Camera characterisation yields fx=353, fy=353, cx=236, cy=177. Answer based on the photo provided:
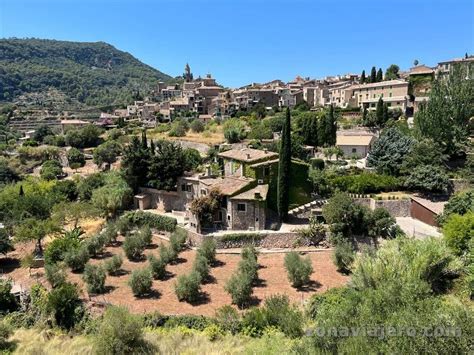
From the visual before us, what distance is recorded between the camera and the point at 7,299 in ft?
71.8

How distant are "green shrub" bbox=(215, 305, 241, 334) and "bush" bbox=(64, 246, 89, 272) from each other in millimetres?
12689

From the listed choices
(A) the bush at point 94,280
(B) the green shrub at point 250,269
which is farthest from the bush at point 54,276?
(B) the green shrub at point 250,269

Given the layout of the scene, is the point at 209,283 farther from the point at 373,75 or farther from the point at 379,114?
the point at 373,75

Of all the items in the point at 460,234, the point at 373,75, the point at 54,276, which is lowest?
the point at 54,276

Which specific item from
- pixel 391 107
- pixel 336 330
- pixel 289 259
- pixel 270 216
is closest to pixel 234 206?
pixel 270 216

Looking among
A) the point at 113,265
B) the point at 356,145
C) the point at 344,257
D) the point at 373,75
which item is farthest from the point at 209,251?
the point at 373,75

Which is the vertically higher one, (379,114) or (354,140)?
(379,114)

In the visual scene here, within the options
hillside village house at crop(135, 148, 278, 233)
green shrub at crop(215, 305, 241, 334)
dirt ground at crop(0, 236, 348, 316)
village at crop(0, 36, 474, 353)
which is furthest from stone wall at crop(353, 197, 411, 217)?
green shrub at crop(215, 305, 241, 334)

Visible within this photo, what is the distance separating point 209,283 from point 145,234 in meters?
8.05

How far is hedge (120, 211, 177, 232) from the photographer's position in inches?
1201

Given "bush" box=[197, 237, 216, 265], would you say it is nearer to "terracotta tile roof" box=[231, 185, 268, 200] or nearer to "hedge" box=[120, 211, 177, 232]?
"terracotta tile roof" box=[231, 185, 268, 200]

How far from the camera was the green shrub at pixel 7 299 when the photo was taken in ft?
71.2

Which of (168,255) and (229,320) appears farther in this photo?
(168,255)

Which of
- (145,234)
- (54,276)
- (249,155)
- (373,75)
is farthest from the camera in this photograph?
(373,75)
